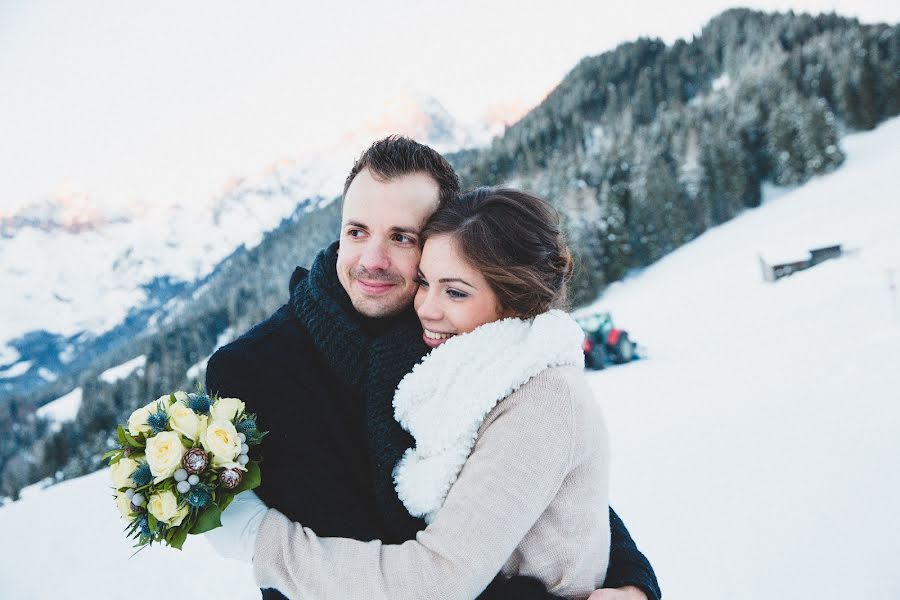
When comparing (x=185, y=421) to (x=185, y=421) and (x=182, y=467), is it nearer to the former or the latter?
(x=185, y=421)

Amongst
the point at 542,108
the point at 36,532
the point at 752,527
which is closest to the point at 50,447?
the point at 36,532

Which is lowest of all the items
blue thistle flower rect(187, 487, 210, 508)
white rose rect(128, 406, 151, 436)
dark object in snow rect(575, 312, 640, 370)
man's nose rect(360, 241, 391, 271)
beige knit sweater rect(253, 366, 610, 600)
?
dark object in snow rect(575, 312, 640, 370)

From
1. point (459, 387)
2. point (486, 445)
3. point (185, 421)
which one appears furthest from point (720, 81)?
point (185, 421)

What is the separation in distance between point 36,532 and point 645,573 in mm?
8989

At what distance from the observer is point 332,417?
1919 millimetres

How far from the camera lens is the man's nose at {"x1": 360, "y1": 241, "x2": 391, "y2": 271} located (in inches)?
87.5

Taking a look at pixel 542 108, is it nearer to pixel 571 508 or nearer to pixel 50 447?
pixel 50 447

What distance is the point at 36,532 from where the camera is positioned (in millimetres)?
7516

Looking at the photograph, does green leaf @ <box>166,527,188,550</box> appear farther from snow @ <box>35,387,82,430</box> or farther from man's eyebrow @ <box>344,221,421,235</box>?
snow @ <box>35,387,82,430</box>

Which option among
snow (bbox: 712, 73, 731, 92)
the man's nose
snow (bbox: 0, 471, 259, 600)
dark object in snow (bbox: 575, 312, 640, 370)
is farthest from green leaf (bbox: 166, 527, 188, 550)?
snow (bbox: 712, 73, 731, 92)

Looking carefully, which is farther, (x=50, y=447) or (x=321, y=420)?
(x=50, y=447)

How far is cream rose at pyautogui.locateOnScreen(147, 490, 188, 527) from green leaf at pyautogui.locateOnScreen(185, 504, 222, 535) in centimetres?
5

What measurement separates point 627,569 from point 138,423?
1843 mm

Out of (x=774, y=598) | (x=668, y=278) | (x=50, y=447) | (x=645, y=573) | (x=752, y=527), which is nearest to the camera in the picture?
(x=645, y=573)
